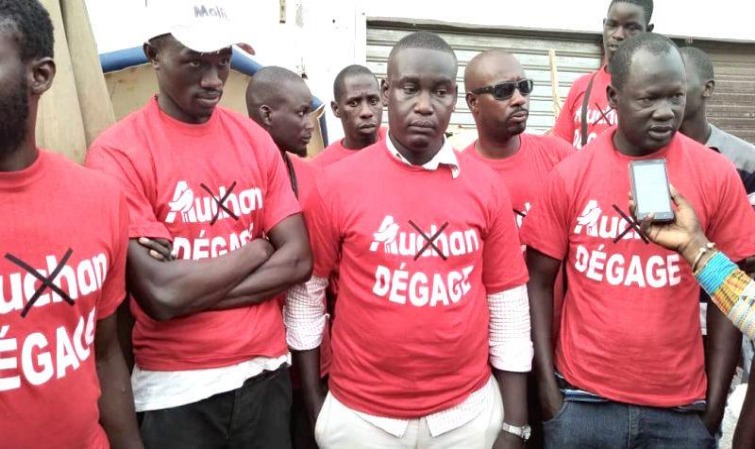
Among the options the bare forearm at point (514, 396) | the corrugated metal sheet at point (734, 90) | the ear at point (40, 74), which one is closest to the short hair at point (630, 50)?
the bare forearm at point (514, 396)

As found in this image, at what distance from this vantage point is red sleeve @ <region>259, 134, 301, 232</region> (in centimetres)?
275

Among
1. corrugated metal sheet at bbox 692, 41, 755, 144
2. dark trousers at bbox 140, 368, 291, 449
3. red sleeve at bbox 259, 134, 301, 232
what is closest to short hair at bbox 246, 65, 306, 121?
red sleeve at bbox 259, 134, 301, 232

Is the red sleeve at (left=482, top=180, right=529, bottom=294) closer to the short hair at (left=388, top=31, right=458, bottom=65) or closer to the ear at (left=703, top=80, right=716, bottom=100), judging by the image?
the short hair at (left=388, top=31, right=458, bottom=65)

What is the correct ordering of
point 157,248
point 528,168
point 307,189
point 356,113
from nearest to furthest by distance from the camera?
1. point 157,248
2. point 307,189
3. point 528,168
4. point 356,113

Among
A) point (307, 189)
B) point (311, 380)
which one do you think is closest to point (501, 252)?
point (311, 380)

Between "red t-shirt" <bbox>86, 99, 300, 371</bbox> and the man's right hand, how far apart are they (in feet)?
3.62

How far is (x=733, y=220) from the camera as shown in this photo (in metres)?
2.74

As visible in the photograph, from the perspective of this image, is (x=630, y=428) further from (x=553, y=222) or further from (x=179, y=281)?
(x=179, y=281)

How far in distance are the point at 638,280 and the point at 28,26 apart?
2.24m

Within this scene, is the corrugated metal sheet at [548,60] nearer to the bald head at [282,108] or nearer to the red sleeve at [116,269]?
the bald head at [282,108]

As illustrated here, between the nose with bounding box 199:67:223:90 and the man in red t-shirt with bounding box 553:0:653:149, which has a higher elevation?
the nose with bounding box 199:67:223:90

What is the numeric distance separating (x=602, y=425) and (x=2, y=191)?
226cm

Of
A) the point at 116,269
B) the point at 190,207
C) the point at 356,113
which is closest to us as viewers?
the point at 116,269

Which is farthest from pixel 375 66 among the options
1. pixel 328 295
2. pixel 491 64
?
pixel 328 295
